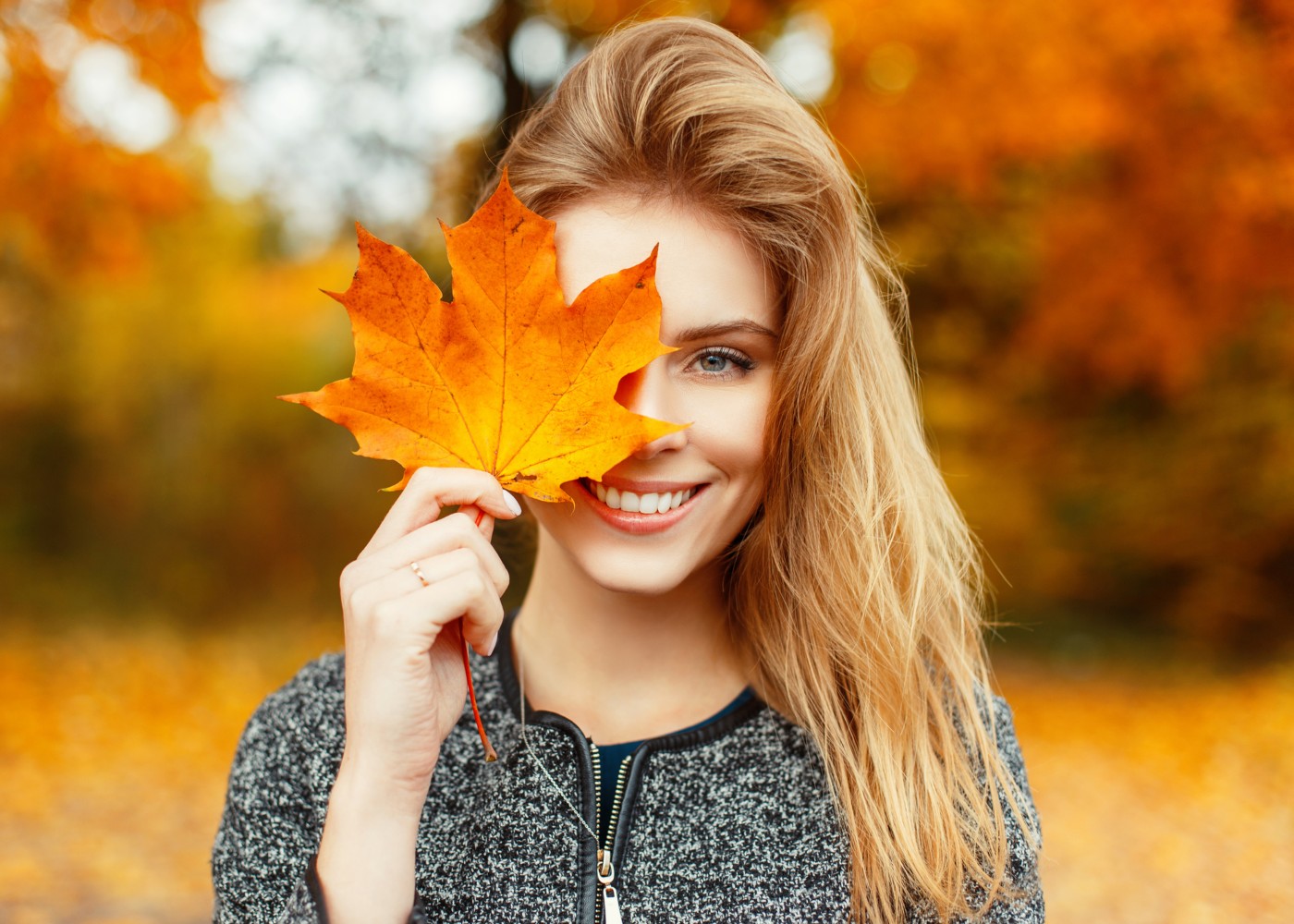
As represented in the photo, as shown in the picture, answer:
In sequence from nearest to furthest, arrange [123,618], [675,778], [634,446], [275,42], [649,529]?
[634,446] → [649,529] → [675,778] → [275,42] → [123,618]

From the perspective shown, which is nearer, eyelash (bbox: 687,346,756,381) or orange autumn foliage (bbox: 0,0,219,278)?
eyelash (bbox: 687,346,756,381)

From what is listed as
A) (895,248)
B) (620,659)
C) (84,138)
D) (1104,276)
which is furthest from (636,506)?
(895,248)

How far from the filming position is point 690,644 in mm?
1925

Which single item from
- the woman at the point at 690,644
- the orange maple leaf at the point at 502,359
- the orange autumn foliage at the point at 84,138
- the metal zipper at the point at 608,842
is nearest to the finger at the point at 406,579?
the woman at the point at 690,644

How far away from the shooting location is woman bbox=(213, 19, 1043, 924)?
1.45 metres

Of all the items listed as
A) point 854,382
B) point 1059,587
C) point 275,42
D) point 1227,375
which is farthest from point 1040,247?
point 854,382

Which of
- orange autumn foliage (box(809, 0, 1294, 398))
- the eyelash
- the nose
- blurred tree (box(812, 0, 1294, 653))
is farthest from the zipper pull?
orange autumn foliage (box(809, 0, 1294, 398))

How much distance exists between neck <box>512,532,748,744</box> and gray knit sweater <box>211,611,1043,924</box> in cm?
8

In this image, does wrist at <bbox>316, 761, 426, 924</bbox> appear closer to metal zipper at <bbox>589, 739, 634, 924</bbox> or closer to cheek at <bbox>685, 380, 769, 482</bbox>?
metal zipper at <bbox>589, 739, 634, 924</bbox>

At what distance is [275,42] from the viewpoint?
6.95 meters

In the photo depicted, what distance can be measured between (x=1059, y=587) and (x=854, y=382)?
858 centimetres

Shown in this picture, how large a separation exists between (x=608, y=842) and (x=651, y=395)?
0.73m

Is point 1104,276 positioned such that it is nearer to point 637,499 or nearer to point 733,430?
point 733,430

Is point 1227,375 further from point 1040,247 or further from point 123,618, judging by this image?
point 123,618
